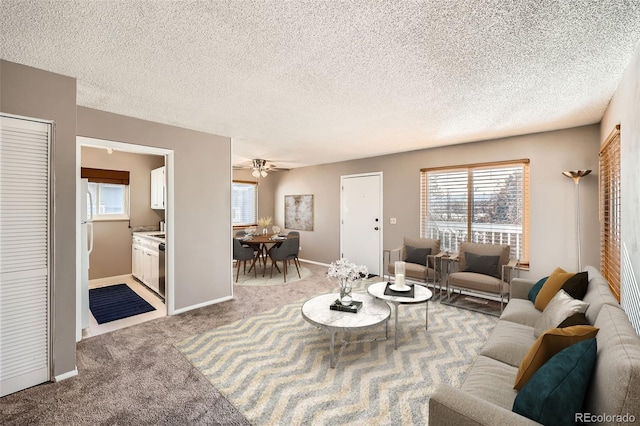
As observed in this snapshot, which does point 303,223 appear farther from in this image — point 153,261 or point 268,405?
point 268,405

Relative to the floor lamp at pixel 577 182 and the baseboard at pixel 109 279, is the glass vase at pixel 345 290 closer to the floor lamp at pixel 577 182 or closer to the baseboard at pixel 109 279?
the floor lamp at pixel 577 182

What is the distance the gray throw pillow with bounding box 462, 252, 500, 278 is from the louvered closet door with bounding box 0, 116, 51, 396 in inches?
180

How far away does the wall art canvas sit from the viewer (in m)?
6.87

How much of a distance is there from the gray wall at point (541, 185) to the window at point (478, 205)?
0.11m

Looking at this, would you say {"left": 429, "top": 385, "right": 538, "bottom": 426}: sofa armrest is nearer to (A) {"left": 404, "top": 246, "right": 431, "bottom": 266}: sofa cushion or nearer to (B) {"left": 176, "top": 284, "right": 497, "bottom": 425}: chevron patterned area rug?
(B) {"left": 176, "top": 284, "right": 497, "bottom": 425}: chevron patterned area rug

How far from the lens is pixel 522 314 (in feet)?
7.93

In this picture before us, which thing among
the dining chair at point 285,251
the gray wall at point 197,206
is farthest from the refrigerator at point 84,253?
the dining chair at point 285,251

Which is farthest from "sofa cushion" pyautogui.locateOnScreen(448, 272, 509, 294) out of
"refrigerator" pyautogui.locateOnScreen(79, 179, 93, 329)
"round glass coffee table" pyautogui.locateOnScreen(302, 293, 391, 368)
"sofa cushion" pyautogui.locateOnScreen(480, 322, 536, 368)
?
"refrigerator" pyautogui.locateOnScreen(79, 179, 93, 329)

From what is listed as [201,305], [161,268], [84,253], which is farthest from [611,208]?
[84,253]

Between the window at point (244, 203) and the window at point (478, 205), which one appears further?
the window at point (244, 203)

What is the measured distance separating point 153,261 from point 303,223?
11.4 feet

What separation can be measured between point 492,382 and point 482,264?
8.59 feet

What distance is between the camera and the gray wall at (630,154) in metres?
1.78

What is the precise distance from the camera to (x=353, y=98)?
8.67ft
